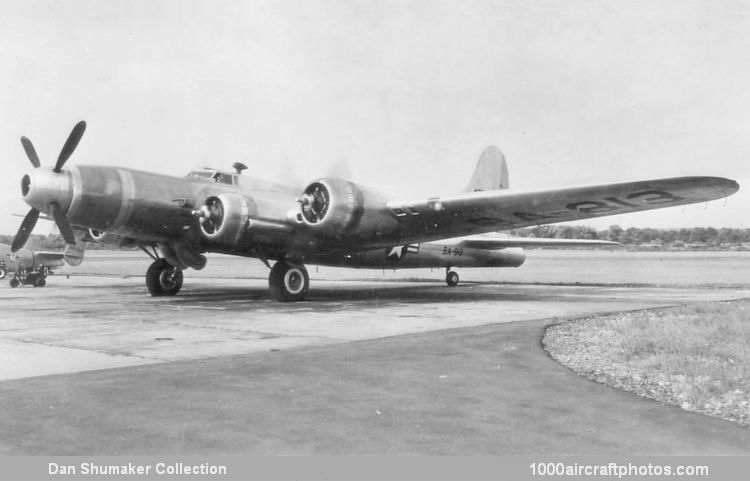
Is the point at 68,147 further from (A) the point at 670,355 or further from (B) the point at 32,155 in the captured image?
(A) the point at 670,355

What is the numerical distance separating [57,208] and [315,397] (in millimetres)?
10180

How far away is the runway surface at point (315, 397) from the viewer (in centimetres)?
402

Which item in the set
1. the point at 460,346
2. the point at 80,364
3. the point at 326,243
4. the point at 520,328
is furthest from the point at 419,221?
the point at 80,364

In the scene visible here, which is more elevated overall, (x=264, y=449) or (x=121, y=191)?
(x=121, y=191)

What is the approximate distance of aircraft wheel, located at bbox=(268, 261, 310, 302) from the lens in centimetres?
1575

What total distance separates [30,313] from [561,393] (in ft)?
34.7

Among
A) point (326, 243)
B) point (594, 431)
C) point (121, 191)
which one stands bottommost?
point (594, 431)

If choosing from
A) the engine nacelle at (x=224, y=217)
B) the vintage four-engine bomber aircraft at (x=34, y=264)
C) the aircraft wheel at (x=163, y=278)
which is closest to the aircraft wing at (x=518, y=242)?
the aircraft wheel at (x=163, y=278)

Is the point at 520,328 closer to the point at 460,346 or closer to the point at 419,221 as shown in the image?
the point at 460,346

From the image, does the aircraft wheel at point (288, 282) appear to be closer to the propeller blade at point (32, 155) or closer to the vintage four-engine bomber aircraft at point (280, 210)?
the vintage four-engine bomber aircraft at point (280, 210)

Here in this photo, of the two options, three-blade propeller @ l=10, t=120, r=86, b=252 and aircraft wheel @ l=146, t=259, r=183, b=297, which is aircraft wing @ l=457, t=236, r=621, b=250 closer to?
aircraft wheel @ l=146, t=259, r=183, b=297

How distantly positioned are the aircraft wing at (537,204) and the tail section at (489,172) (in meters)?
4.78

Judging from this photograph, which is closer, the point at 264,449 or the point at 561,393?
the point at 264,449

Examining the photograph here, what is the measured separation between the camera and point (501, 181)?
21.9 m
